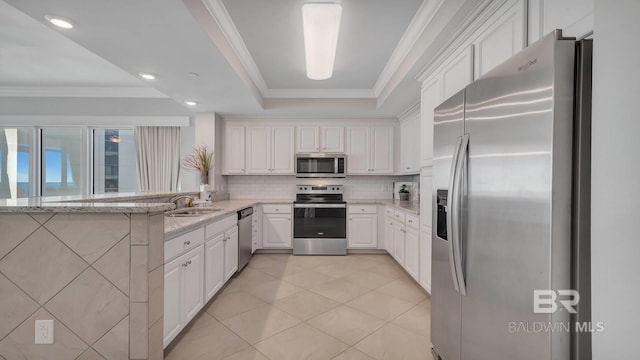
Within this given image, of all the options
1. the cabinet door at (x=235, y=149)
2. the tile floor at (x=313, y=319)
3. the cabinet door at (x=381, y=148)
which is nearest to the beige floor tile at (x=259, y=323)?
the tile floor at (x=313, y=319)

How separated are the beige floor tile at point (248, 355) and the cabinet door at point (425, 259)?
5.68 ft

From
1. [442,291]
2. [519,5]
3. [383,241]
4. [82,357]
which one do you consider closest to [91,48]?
[82,357]

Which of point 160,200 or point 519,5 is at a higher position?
point 519,5

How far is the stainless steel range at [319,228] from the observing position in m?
4.36

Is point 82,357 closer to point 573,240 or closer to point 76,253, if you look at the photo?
point 76,253

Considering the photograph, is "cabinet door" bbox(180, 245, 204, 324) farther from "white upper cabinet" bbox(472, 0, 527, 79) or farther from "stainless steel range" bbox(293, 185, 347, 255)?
"white upper cabinet" bbox(472, 0, 527, 79)

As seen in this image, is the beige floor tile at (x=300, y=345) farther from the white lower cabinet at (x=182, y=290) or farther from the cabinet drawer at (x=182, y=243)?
the cabinet drawer at (x=182, y=243)

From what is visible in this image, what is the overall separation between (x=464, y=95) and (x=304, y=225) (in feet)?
10.9

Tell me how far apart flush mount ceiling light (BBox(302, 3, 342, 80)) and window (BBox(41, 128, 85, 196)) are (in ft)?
15.8

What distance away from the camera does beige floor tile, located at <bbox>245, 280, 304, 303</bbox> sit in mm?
2793

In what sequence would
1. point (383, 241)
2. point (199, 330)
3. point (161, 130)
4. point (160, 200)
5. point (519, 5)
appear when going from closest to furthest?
point (519, 5)
point (199, 330)
point (160, 200)
point (383, 241)
point (161, 130)

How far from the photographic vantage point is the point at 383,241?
14.1ft
